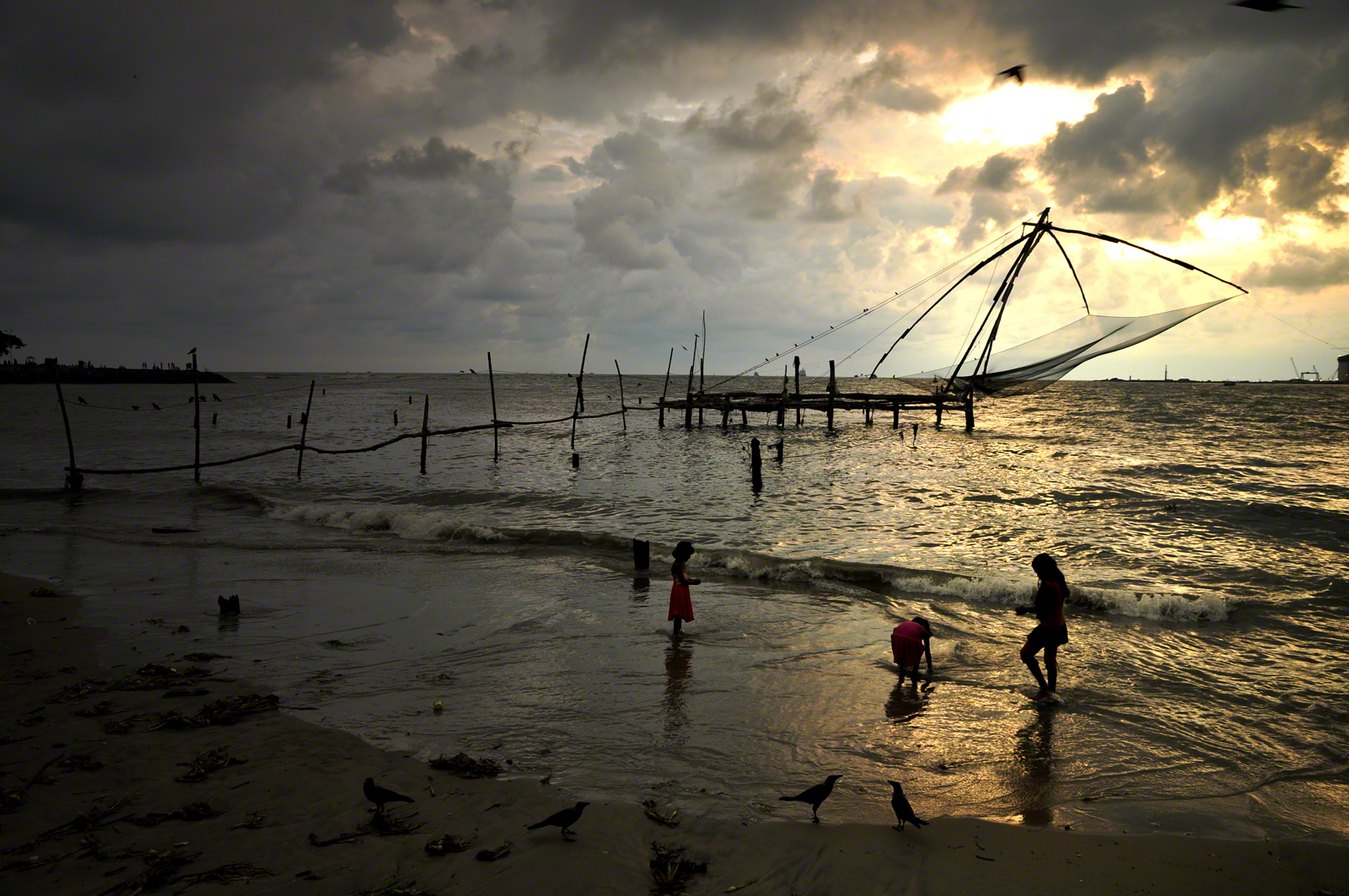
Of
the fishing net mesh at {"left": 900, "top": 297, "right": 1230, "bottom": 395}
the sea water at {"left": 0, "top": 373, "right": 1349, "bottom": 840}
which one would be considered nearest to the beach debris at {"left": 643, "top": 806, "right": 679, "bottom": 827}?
the sea water at {"left": 0, "top": 373, "right": 1349, "bottom": 840}

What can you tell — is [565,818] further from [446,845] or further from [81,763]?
[81,763]

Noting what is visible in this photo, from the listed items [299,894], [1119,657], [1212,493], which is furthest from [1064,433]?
[299,894]

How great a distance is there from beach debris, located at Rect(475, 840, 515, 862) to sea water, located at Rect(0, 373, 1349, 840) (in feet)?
2.21

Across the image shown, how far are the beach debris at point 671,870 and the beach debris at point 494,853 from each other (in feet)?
2.53

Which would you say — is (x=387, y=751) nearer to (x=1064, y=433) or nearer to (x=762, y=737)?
(x=762, y=737)

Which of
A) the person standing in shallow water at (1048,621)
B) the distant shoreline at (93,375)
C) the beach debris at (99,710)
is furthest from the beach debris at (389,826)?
the distant shoreline at (93,375)

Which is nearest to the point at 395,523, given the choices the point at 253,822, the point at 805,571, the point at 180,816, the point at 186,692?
the point at 805,571

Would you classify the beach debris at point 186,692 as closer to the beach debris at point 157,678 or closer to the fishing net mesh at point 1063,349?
the beach debris at point 157,678

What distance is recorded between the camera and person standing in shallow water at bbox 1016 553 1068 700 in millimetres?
5777

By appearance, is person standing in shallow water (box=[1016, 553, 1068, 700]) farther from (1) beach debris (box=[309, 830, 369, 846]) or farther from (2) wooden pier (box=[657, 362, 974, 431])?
(2) wooden pier (box=[657, 362, 974, 431])

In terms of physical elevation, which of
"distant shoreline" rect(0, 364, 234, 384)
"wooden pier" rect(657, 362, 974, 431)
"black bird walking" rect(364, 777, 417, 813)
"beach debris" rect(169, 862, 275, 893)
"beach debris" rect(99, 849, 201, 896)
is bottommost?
"beach debris" rect(169, 862, 275, 893)

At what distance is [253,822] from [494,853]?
55.2 inches

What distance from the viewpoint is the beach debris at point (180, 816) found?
3711 millimetres

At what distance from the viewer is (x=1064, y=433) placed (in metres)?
39.3
